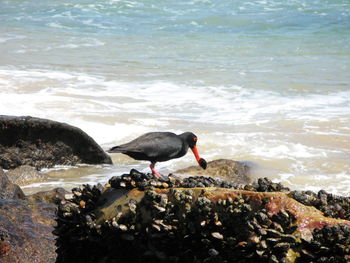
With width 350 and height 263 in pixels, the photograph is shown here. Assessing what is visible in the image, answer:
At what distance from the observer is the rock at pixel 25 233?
450 centimetres

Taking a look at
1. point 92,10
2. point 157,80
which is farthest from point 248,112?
point 92,10

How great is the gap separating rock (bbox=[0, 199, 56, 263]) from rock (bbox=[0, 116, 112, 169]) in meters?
3.52

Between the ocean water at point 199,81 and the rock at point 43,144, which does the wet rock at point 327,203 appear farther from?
the rock at point 43,144

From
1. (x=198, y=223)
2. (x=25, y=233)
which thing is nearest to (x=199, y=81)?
(x=25, y=233)

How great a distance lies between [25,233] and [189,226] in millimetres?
1726

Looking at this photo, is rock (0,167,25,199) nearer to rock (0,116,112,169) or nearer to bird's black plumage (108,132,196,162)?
bird's black plumage (108,132,196,162)

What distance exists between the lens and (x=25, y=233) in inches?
188

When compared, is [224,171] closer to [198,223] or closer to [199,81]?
[198,223]

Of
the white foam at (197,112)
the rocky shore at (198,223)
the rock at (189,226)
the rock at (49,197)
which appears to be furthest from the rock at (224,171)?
the rock at (189,226)

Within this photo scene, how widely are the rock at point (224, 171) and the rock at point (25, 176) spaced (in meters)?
1.73

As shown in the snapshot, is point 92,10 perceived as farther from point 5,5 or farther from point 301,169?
point 301,169

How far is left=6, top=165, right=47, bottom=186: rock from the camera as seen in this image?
8250 millimetres

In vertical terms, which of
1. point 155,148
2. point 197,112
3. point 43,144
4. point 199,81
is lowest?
point 199,81

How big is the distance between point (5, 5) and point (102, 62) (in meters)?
13.9
